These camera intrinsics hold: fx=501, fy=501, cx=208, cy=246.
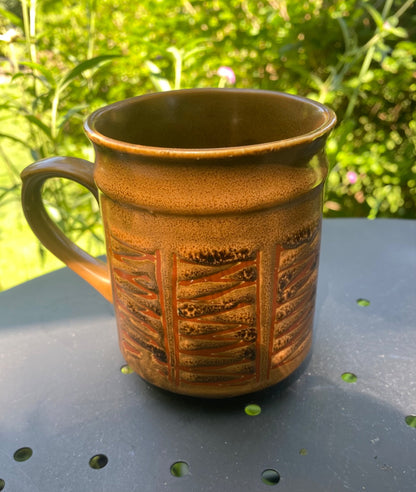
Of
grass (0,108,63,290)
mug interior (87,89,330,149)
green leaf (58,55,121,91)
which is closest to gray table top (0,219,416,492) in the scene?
mug interior (87,89,330,149)

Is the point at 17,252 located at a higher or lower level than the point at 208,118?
lower

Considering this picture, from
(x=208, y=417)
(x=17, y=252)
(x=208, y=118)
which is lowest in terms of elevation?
(x=17, y=252)

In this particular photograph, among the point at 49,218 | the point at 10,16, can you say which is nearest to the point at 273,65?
the point at 10,16

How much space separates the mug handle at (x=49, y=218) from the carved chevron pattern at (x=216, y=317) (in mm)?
145

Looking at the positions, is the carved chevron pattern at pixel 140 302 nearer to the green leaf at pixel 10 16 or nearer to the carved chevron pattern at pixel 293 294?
the carved chevron pattern at pixel 293 294

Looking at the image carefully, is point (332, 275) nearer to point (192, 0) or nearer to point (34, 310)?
point (34, 310)

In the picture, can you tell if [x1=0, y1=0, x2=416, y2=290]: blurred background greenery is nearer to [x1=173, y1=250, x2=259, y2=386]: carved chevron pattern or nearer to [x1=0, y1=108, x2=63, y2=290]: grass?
[x1=0, y1=108, x2=63, y2=290]: grass

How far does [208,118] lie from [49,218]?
9.2 inches

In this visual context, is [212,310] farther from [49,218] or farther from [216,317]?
[49,218]

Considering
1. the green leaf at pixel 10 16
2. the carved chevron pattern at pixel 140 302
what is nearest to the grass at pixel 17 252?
the green leaf at pixel 10 16

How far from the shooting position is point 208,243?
44 centimetres

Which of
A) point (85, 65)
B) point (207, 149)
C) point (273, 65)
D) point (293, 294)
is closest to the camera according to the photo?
point (207, 149)

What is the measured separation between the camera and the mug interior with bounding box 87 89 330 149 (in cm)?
57

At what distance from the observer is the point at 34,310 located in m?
0.75
